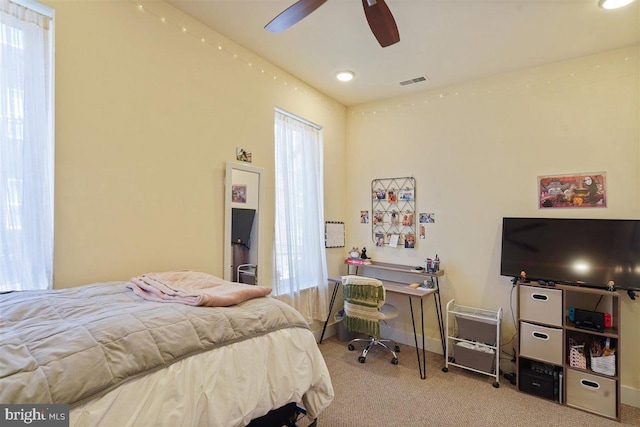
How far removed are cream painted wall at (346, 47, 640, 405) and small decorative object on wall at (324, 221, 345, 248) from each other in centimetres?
17

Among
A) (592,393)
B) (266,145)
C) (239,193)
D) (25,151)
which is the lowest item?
(592,393)

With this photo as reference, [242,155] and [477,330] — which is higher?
[242,155]

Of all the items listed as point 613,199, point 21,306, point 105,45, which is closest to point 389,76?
point 613,199

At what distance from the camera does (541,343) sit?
8.32ft

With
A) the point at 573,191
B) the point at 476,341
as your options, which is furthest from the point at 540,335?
the point at 573,191

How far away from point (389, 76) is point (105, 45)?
2331 mm

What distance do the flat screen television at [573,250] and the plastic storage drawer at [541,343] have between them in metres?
0.40

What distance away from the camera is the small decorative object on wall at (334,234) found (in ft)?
12.1

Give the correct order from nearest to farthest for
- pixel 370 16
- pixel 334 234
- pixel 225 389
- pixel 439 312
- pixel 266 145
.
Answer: pixel 225 389 < pixel 370 16 < pixel 266 145 < pixel 439 312 < pixel 334 234

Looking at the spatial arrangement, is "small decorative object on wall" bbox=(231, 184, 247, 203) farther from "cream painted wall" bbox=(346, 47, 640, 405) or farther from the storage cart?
the storage cart

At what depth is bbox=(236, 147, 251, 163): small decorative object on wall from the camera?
2.68 m

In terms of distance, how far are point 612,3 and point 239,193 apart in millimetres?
2833

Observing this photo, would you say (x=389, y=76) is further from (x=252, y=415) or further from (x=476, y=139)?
(x=252, y=415)

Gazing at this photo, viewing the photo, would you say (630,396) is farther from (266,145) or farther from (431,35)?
(266,145)
